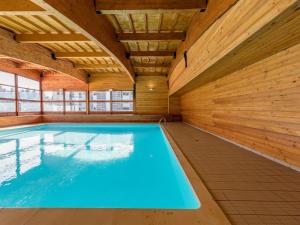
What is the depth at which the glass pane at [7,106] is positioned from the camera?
8.37 meters

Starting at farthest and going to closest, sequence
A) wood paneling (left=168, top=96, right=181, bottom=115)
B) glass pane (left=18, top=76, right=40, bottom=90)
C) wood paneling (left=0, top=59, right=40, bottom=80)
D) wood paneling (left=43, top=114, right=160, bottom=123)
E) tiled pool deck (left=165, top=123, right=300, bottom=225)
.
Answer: wood paneling (left=168, top=96, right=181, bottom=115)
wood paneling (left=43, top=114, right=160, bottom=123)
glass pane (left=18, top=76, right=40, bottom=90)
wood paneling (left=0, top=59, right=40, bottom=80)
tiled pool deck (left=165, top=123, right=300, bottom=225)

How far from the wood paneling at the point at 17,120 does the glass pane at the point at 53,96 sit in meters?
1.59

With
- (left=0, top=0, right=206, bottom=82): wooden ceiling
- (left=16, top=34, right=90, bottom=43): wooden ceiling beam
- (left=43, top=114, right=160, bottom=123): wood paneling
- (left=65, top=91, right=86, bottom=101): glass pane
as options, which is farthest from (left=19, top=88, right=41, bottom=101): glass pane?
(left=16, top=34, right=90, bottom=43): wooden ceiling beam

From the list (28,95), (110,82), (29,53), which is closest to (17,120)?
(28,95)

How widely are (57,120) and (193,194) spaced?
35.2ft

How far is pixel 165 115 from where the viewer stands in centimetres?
1016

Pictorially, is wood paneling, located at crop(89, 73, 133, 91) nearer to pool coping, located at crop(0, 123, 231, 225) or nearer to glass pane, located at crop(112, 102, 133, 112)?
glass pane, located at crop(112, 102, 133, 112)

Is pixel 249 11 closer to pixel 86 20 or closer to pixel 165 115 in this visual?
pixel 86 20

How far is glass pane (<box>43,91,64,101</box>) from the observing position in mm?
11242

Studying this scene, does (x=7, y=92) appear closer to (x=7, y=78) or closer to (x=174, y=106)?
(x=7, y=78)

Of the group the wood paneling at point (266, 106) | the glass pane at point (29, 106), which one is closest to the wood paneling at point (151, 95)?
the wood paneling at point (266, 106)

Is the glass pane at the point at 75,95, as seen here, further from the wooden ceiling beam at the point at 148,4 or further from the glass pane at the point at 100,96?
the wooden ceiling beam at the point at 148,4

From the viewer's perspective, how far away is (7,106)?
28.4 feet

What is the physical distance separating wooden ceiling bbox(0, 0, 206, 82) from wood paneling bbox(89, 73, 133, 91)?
451cm
